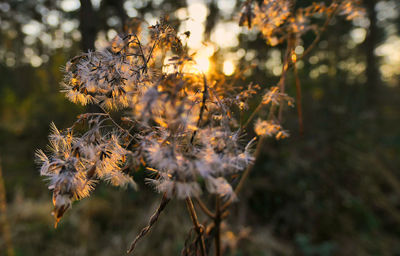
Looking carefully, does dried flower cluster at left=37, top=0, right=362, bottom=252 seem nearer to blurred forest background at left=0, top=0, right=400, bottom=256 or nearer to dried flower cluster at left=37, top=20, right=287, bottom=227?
dried flower cluster at left=37, top=20, right=287, bottom=227

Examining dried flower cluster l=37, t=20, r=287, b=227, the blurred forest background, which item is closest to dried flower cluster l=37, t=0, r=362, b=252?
dried flower cluster l=37, t=20, r=287, b=227

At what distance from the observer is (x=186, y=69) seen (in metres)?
0.92

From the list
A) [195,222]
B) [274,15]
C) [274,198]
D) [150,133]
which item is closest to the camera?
[150,133]

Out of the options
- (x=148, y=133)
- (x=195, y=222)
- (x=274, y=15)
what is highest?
(x=274, y=15)

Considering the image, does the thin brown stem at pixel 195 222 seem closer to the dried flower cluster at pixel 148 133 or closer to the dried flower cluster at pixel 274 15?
the dried flower cluster at pixel 148 133

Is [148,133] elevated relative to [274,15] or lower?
lower

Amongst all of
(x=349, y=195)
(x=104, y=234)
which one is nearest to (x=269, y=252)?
(x=349, y=195)

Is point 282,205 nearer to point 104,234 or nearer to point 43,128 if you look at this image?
point 104,234

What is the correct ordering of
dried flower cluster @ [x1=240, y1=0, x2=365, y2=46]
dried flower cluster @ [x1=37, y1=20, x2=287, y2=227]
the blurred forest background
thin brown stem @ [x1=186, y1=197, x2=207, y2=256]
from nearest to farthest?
dried flower cluster @ [x1=37, y1=20, x2=287, y2=227], thin brown stem @ [x1=186, y1=197, x2=207, y2=256], dried flower cluster @ [x1=240, y1=0, x2=365, y2=46], the blurred forest background

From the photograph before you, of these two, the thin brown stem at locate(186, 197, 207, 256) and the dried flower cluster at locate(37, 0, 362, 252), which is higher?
the dried flower cluster at locate(37, 0, 362, 252)

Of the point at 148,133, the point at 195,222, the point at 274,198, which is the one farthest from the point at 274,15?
the point at 274,198

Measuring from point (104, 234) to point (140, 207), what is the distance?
2.11 feet

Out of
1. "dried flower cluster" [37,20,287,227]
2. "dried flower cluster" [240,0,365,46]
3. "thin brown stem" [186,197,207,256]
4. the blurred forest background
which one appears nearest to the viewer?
"dried flower cluster" [37,20,287,227]

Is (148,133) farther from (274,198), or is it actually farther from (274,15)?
(274,198)
